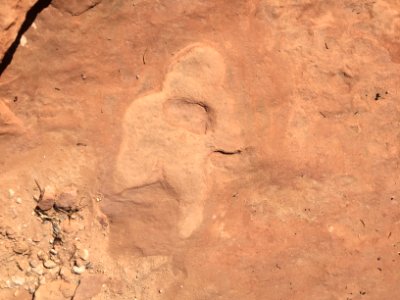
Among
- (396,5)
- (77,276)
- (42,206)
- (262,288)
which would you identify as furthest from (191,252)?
(396,5)

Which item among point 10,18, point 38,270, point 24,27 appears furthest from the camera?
Answer: point 38,270

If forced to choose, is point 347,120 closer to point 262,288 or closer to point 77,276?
point 262,288

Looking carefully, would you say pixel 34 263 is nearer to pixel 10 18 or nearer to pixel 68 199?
pixel 68 199

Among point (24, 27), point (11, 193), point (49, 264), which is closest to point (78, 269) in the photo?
point (49, 264)

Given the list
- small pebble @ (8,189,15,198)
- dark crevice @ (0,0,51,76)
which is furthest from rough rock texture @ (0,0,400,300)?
dark crevice @ (0,0,51,76)

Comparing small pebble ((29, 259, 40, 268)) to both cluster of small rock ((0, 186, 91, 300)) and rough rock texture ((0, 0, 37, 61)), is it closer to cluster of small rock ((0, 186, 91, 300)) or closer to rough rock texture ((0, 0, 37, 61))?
cluster of small rock ((0, 186, 91, 300))

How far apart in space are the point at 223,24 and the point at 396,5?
95 cm

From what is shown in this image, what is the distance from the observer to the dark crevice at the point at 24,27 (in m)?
2.27

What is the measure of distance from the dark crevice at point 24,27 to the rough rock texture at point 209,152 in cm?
11

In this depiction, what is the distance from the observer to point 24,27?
7.52 feet

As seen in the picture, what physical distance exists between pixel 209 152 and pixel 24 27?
3.68 ft

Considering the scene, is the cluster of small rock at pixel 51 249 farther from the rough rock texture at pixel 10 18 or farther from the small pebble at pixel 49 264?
the rough rock texture at pixel 10 18

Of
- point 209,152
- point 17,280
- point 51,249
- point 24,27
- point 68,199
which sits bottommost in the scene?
point 17,280

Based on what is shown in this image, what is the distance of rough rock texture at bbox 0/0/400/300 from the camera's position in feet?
7.85
